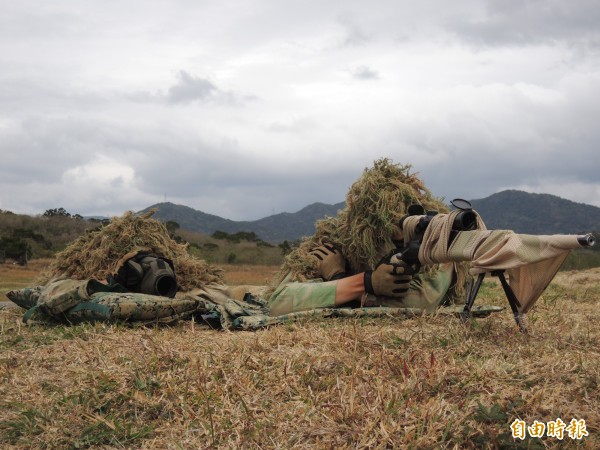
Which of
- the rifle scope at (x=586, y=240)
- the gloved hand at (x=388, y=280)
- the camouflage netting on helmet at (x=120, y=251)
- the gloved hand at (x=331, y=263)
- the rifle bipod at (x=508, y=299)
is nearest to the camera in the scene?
the rifle scope at (x=586, y=240)

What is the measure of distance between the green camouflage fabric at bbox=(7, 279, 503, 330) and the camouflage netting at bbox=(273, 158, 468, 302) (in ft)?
1.55

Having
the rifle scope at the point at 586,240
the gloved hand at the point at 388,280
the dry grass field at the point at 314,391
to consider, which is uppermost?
the rifle scope at the point at 586,240

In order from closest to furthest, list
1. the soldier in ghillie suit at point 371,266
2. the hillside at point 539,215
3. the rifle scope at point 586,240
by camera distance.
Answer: the rifle scope at point 586,240, the soldier in ghillie suit at point 371,266, the hillside at point 539,215

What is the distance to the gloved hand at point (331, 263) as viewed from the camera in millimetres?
5867

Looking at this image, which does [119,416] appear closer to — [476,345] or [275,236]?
[476,345]

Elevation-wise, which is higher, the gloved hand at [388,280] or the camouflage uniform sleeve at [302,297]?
the gloved hand at [388,280]

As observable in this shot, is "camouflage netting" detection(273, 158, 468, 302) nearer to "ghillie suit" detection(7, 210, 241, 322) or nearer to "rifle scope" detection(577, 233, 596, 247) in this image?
"ghillie suit" detection(7, 210, 241, 322)

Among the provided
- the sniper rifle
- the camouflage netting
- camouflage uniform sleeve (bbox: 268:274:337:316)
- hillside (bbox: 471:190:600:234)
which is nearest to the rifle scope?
the sniper rifle

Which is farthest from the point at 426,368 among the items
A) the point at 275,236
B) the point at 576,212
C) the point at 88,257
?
the point at 275,236

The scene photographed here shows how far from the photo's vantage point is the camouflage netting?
213 inches

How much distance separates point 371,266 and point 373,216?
1.38 feet

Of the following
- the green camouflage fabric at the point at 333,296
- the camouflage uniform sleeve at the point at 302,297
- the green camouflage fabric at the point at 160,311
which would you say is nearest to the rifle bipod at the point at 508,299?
the green camouflage fabric at the point at 160,311

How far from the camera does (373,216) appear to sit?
216 inches

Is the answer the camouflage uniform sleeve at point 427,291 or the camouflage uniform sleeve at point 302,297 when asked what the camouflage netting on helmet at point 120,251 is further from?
the camouflage uniform sleeve at point 427,291
